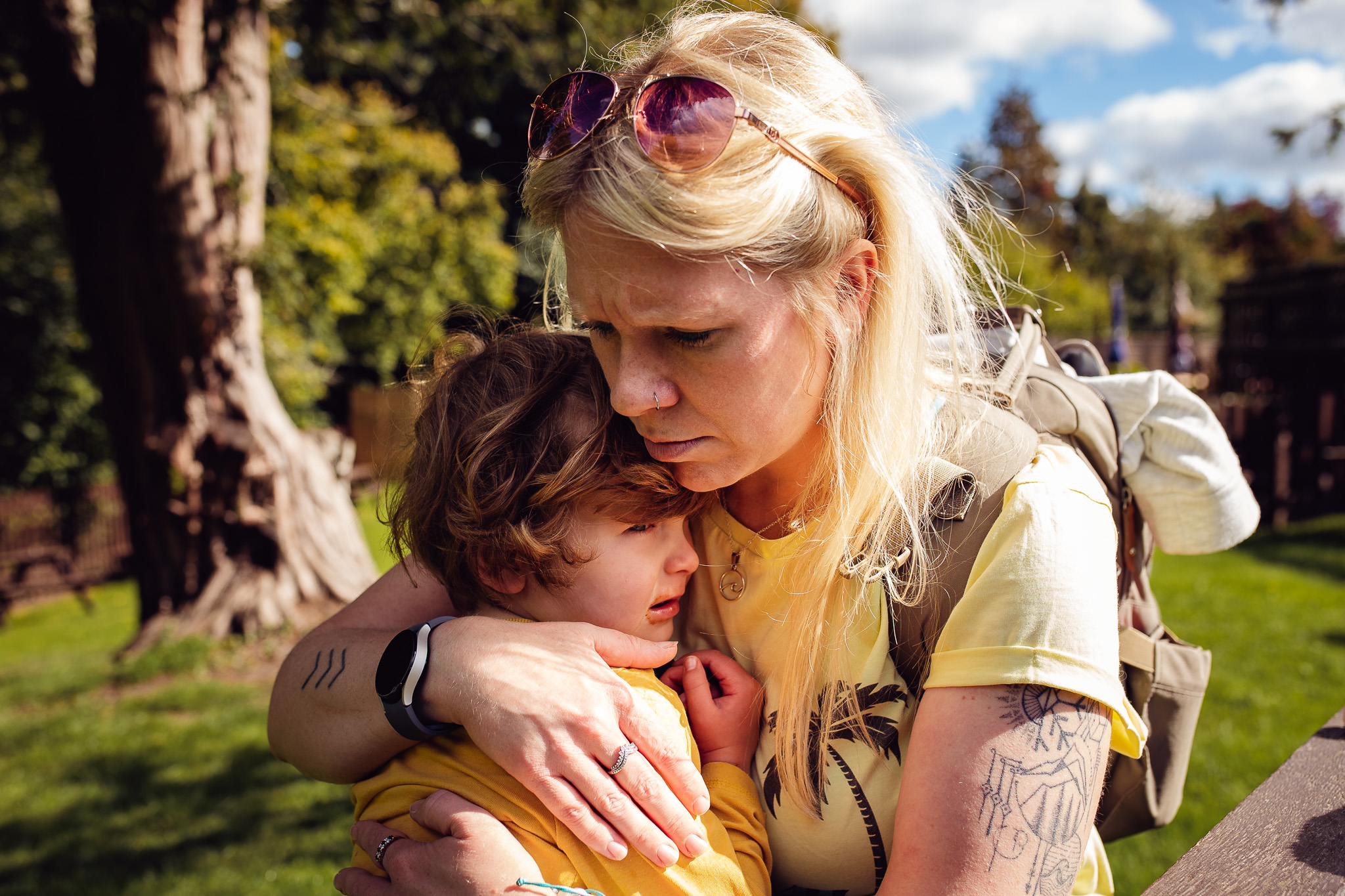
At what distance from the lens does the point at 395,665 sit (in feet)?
5.16

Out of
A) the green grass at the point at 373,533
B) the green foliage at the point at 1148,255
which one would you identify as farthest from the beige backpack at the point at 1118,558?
the green foliage at the point at 1148,255

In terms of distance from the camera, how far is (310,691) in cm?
174

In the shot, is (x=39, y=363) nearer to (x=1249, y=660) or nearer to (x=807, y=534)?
(x=807, y=534)

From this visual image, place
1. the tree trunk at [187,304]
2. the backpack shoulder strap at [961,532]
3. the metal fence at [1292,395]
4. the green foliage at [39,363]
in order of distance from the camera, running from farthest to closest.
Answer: the green foliage at [39,363] < the metal fence at [1292,395] < the tree trunk at [187,304] < the backpack shoulder strap at [961,532]

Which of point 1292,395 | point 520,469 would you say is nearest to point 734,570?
point 520,469

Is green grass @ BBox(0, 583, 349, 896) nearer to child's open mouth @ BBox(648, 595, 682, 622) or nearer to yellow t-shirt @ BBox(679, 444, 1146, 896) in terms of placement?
child's open mouth @ BBox(648, 595, 682, 622)

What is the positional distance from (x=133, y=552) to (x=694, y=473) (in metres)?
6.78

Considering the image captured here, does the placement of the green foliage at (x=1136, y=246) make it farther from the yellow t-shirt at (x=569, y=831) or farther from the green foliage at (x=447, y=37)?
the yellow t-shirt at (x=569, y=831)

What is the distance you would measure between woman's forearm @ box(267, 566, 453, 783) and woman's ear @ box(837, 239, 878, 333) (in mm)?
1100

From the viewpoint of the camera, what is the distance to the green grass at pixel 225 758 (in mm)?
3830

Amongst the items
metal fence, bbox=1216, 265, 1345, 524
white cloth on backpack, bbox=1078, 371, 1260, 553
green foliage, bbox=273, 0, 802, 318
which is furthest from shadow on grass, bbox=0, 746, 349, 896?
metal fence, bbox=1216, 265, 1345, 524

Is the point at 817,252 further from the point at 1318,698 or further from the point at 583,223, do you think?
the point at 1318,698

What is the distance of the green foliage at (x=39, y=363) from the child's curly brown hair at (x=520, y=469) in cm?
1506

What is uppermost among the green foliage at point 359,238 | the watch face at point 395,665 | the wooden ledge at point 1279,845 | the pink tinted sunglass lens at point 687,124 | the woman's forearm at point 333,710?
the green foliage at point 359,238
